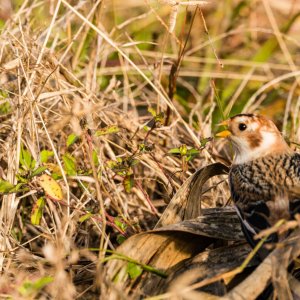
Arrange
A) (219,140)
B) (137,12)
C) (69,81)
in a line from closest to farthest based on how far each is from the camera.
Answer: (69,81) → (219,140) → (137,12)

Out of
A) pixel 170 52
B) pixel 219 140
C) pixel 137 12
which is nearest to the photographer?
pixel 219 140

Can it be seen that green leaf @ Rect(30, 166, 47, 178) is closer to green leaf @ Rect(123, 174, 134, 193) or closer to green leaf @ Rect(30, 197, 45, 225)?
green leaf @ Rect(30, 197, 45, 225)

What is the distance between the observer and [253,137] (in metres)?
3.64

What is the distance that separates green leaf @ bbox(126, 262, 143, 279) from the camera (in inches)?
121

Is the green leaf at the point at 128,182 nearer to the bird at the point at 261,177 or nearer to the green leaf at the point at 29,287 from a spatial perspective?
the bird at the point at 261,177

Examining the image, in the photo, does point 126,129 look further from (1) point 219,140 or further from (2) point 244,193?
(2) point 244,193

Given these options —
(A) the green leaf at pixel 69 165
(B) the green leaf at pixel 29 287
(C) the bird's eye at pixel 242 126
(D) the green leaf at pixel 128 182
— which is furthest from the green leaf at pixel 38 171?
(C) the bird's eye at pixel 242 126

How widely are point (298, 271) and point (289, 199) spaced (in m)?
0.38

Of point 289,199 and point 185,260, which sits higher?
point 289,199

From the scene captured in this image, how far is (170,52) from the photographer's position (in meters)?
5.78

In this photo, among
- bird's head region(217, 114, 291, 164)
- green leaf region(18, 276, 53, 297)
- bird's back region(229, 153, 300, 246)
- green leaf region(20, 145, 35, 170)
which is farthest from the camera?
bird's head region(217, 114, 291, 164)

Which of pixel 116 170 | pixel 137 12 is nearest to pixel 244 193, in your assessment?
pixel 116 170

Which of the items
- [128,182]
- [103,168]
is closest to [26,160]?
[103,168]

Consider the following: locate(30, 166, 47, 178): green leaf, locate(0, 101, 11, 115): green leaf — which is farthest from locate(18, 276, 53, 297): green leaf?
locate(0, 101, 11, 115): green leaf
